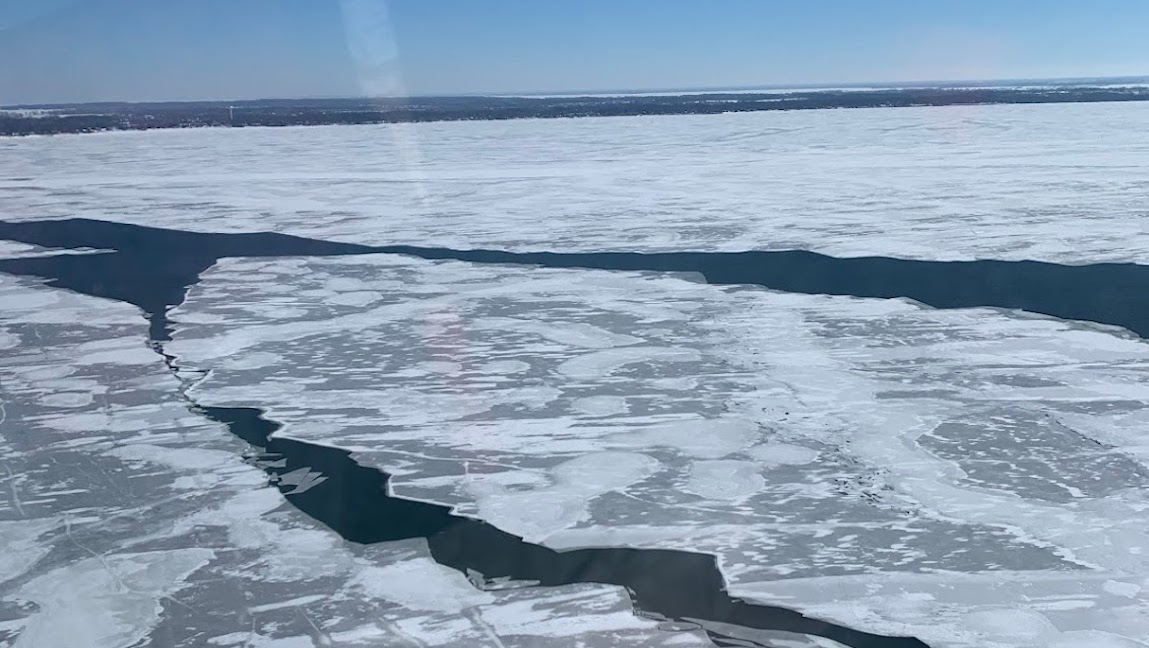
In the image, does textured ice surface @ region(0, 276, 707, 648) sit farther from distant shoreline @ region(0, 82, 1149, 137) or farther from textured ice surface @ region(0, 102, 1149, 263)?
distant shoreline @ region(0, 82, 1149, 137)

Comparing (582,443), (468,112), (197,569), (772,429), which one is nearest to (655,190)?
(772,429)

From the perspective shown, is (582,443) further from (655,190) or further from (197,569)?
(655,190)

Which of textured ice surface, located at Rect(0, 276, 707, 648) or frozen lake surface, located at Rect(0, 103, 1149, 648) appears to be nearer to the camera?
textured ice surface, located at Rect(0, 276, 707, 648)

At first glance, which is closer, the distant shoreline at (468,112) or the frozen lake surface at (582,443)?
the frozen lake surface at (582,443)

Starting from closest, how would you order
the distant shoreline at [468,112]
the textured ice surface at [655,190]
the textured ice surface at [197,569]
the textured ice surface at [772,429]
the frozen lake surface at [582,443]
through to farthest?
the textured ice surface at [197,569] < the frozen lake surface at [582,443] < the textured ice surface at [772,429] < the textured ice surface at [655,190] < the distant shoreline at [468,112]

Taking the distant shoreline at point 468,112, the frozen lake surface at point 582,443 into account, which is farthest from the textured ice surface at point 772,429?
the distant shoreline at point 468,112

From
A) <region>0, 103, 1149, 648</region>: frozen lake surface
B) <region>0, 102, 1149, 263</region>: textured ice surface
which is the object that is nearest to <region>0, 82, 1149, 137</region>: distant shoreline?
<region>0, 102, 1149, 263</region>: textured ice surface

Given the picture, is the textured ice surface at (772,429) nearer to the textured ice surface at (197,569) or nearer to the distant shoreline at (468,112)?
the textured ice surface at (197,569)
